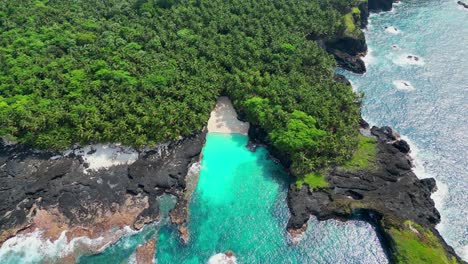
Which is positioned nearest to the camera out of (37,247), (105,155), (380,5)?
(37,247)

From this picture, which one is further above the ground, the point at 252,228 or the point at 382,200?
the point at 252,228

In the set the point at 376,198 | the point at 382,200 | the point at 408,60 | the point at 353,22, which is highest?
the point at 353,22

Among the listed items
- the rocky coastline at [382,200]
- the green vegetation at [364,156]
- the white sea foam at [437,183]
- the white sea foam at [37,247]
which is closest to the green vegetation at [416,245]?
the rocky coastline at [382,200]

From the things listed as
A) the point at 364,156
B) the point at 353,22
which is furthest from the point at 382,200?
the point at 353,22

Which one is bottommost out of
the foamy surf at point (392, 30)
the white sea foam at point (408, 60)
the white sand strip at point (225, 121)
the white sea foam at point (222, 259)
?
the white sea foam at point (408, 60)

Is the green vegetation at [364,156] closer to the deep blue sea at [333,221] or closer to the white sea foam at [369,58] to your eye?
the deep blue sea at [333,221]

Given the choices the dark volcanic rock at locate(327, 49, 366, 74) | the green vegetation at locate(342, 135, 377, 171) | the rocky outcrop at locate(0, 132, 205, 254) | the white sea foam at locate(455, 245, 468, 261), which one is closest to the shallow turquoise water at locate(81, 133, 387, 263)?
the rocky outcrop at locate(0, 132, 205, 254)

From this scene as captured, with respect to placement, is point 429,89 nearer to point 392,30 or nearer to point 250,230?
point 392,30
